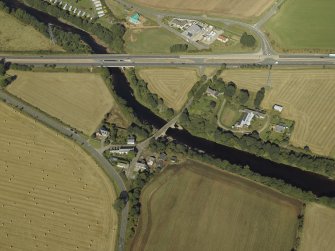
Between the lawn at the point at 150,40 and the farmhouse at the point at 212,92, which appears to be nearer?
the farmhouse at the point at 212,92

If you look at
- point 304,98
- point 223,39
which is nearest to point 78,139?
point 223,39

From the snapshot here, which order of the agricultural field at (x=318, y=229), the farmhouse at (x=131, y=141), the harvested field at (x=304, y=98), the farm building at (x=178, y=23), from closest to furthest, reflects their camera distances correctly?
1. the agricultural field at (x=318, y=229)
2. the farmhouse at (x=131, y=141)
3. the harvested field at (x=304, y=98)
4. the farm building at (x=178, y=23)

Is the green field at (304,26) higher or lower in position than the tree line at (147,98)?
higher

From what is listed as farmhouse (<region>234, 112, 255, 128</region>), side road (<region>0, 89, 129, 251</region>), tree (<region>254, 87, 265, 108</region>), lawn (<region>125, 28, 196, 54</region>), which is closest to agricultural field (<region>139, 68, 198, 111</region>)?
lawn (<region>125, 28, 196, 54</region>)

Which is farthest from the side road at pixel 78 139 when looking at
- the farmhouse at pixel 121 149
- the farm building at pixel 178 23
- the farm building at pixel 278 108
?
the farm building at pixel 178 23

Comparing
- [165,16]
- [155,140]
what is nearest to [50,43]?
[165,16]

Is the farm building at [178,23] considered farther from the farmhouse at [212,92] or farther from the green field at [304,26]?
the farmhouse at [212,92]
